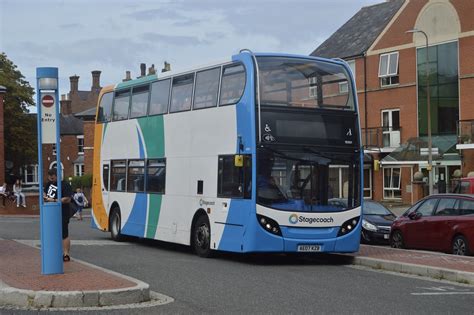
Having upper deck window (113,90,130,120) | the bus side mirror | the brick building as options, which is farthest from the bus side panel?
the brick building

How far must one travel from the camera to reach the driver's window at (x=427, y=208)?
18045 mm

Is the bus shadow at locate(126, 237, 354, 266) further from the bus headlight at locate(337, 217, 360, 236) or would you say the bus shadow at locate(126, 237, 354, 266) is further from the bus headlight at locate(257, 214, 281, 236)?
the bus headlight at locate(257, 214, 281, 236)

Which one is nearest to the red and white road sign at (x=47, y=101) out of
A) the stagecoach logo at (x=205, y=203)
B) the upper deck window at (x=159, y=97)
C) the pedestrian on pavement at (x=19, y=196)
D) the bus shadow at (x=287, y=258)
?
the stagecoach logo at (x=205, y=203)

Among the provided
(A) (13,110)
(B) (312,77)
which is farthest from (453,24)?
(A) (13,110)

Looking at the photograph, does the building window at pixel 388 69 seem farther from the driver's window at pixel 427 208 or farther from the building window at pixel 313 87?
the building window at pixel 313 87

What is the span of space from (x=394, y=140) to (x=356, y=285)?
33.1 metres

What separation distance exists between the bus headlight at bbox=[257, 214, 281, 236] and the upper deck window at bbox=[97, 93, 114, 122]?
8.38 meters

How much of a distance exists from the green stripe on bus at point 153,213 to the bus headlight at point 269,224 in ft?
14.9

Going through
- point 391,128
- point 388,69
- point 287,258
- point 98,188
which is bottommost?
point 287,258

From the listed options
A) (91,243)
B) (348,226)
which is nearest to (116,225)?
(91,243)

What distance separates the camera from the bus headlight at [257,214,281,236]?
1434 centimetres

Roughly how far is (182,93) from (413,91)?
27649 mm

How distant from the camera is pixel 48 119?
36.7 feet

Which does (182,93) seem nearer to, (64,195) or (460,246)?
(64,195)
